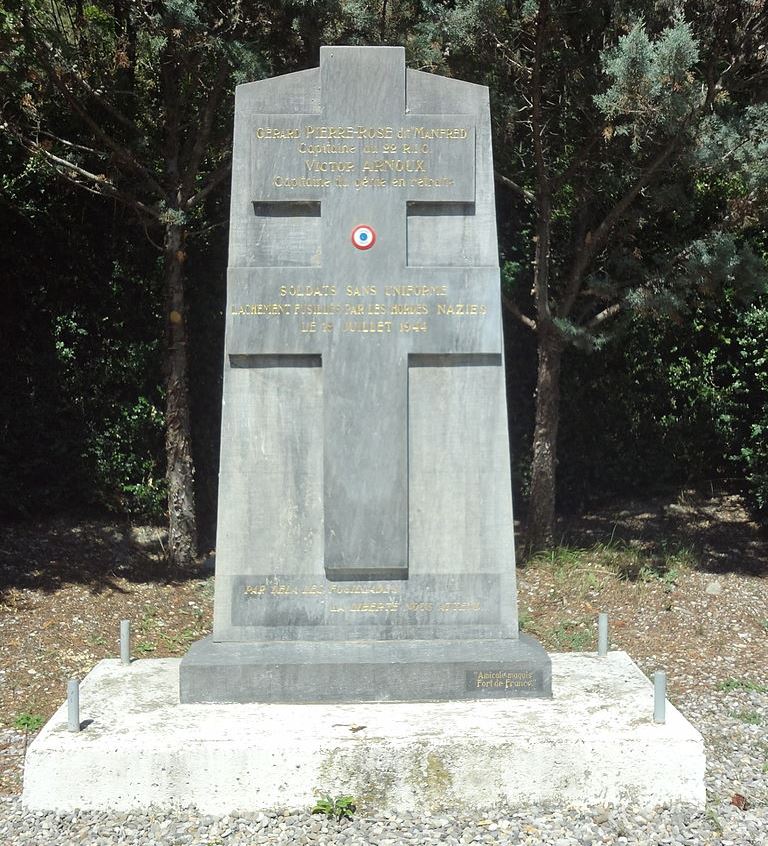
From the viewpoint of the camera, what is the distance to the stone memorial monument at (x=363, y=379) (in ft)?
16.6

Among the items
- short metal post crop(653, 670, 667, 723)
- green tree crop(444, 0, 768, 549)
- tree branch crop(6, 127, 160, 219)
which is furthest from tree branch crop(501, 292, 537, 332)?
short metal post crop(653, 670, 667, 723)

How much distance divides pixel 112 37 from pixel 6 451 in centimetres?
373

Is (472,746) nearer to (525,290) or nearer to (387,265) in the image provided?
(387,265)

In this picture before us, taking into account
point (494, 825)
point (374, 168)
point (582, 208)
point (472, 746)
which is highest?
point (582, 208)

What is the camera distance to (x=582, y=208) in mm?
9133

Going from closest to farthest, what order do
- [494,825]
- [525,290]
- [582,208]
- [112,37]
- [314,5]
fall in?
1. [494,825]
2. [314,5]
3. [112,37]
4. [582,208]
5. [525,290]

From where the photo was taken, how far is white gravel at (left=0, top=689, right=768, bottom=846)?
4250 mm

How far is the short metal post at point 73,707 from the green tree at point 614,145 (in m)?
5.16

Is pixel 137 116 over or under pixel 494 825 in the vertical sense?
over

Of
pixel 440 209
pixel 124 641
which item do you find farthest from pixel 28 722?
pixel 440 209

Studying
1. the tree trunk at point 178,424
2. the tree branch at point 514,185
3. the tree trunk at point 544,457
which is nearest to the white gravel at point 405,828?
the tree trunk at point 178,424

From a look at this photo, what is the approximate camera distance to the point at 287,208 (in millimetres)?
5086

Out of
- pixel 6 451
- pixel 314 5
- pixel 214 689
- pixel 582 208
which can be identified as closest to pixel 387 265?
pixel 214 689

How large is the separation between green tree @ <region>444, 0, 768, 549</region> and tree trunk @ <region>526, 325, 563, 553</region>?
0.01m
